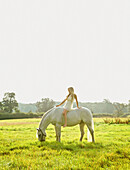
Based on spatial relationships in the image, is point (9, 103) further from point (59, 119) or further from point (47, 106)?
point (59, 119)

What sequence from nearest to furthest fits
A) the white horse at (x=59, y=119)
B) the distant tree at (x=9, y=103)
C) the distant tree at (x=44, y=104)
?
the white horse at (x=59, y=119)
the distant tree at (x=9, y=103)
the distant tree at (x=44, y=104)

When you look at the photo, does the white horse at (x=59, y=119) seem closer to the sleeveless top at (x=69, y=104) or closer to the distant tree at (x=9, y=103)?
the sleeveless top at (x=69, y=104)

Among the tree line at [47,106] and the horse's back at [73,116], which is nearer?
the horse's back at [73,116]

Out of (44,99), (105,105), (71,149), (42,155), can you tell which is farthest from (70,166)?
(105,105)

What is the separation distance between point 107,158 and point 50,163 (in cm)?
167

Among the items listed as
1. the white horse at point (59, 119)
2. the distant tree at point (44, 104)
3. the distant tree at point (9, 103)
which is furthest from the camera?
the distant tree at point (44, 104)

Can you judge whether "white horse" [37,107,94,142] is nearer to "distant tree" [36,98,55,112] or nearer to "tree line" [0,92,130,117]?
"tree line" [0,92,130,117]

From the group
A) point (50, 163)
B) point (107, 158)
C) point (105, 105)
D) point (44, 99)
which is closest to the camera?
point (50, 163)

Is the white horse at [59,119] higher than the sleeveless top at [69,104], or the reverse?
the sleeveless top at [69,104]

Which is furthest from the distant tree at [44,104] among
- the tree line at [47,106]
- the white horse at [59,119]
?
the white horse at [59,119]

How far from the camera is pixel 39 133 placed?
24.5 ft

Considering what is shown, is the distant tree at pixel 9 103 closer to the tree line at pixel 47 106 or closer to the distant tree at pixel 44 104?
the tree line at pixel 47 106

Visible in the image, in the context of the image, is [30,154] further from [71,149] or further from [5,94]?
[5,94]

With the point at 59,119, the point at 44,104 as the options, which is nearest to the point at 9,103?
the point at 44,104
